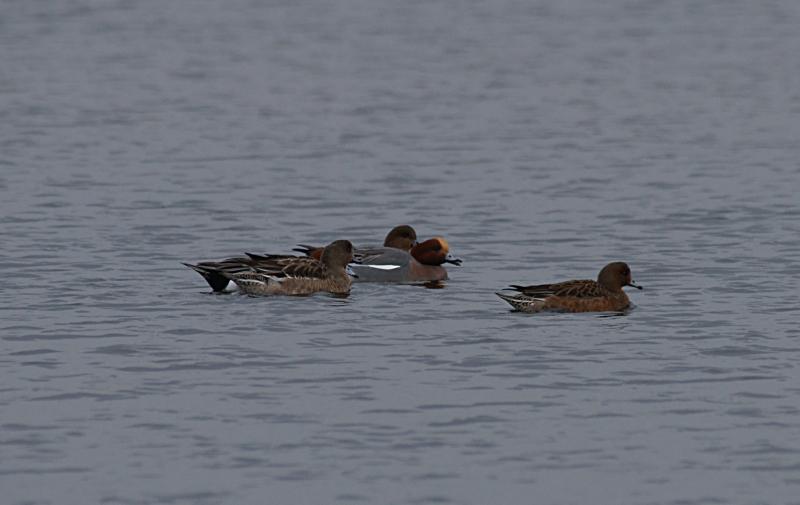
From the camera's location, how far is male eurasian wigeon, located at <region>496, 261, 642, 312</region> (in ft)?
68.1

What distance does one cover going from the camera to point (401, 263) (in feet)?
78.7

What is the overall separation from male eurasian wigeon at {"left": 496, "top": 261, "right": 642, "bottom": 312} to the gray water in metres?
0.27

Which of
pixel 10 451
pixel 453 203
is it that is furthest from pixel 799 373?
pixel 453 203

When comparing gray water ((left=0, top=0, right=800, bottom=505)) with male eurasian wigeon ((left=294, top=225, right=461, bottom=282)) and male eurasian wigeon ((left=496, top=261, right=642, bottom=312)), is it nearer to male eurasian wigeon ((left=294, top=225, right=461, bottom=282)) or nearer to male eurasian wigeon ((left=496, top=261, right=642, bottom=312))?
male eurasian wigeon ((left=496, top=261, right=642, bottom=312))

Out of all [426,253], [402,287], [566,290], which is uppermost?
[426,253]

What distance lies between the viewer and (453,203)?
30781 mm

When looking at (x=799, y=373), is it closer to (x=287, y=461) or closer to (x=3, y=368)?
(x=287, y=461)

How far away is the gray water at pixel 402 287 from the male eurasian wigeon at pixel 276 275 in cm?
36

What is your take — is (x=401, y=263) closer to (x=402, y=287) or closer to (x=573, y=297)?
(x=402, y=287)

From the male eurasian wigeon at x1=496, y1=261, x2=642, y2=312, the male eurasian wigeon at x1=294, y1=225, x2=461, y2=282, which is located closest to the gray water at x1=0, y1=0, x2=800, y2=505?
the male eurasian wigeon at x1=496, y1=261, x2=642, y2=312

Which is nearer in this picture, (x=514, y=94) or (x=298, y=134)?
(x=298, y=134)

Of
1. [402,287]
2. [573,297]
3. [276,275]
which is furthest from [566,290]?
[276,275]

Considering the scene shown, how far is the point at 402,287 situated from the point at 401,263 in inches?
21.3

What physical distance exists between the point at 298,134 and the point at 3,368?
74.9 ft
